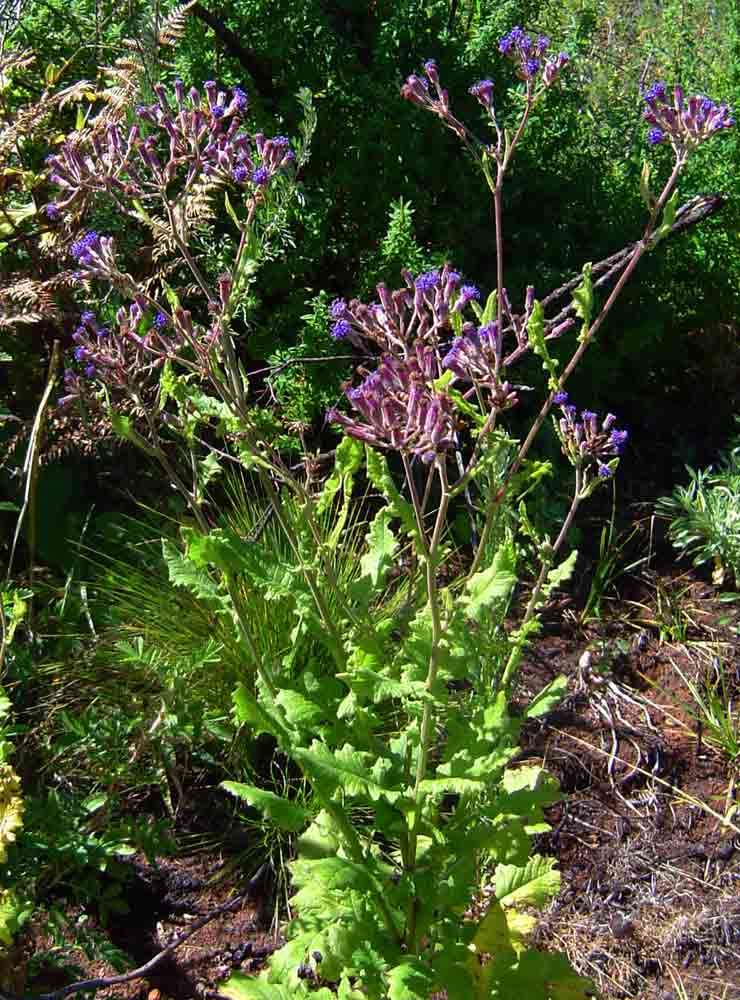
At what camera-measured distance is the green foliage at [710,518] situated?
3510 millimetres

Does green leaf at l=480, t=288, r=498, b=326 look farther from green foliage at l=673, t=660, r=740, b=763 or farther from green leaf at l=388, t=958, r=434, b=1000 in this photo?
green foliage at l=673, t=660, r=740, b=763

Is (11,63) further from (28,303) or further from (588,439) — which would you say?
(588,439)

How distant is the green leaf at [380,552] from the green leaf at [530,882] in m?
0.71

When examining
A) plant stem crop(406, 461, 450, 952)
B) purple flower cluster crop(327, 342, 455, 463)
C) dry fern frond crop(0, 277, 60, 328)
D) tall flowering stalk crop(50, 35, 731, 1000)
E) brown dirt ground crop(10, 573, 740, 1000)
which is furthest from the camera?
dry fern frond crop(0, 277, 60, 328)

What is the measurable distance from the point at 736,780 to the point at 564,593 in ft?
2.89

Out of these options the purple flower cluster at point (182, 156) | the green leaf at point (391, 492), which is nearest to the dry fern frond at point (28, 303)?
the purple flower cluster at point (182, 156)

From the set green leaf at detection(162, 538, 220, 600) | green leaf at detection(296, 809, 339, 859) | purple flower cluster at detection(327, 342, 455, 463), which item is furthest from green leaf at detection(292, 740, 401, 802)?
purple flower cluster at detection(327, 342, 455, 463)

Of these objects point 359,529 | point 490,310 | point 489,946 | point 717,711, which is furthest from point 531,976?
point 359,529

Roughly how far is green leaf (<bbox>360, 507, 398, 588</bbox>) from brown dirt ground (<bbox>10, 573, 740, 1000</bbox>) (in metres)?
1.08

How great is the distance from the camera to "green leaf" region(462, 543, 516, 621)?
1948mm

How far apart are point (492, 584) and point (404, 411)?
1.32ft

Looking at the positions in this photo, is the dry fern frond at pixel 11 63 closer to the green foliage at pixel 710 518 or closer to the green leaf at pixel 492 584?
the green leaf at pixel 492 584

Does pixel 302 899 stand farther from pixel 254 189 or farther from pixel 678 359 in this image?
pixel 678 359

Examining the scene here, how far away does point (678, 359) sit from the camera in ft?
14.1
